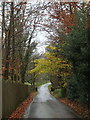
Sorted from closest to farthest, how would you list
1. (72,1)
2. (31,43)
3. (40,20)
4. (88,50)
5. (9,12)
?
(88,50) < (72,1) < (9,12) < (40,20) < (31,43)

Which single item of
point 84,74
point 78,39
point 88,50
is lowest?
point 84,74

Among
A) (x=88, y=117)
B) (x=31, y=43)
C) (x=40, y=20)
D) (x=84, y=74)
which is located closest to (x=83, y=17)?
(x=84, y=74)

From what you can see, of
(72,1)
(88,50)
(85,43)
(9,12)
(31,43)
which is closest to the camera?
(88,50)

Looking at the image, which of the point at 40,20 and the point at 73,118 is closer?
the point at 73,118

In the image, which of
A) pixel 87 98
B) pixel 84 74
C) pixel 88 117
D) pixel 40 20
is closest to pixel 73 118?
pixel 88 117

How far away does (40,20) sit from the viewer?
21.2 meters

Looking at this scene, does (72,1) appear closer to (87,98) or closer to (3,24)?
(3,24)

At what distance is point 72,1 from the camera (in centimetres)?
1526

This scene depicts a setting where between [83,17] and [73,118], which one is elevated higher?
[83,17]

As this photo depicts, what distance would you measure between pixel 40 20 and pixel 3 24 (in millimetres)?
5242

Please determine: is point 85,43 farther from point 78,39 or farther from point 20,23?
point 20,23

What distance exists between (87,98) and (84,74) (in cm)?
173

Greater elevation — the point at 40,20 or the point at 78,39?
the point at 40,20

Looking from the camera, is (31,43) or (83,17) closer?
(83,17)
